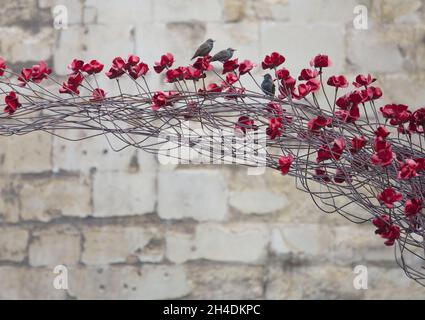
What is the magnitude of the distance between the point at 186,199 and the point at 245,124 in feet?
4.62

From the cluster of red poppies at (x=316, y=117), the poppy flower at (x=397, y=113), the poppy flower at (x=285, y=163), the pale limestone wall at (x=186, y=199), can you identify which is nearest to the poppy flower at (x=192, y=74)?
the cluster of red poppies at (x=316, y=117)

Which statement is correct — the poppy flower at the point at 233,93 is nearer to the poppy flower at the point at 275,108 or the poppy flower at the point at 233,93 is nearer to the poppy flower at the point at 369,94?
the poppy flower at the point at 275,108

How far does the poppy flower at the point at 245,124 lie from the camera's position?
125cm

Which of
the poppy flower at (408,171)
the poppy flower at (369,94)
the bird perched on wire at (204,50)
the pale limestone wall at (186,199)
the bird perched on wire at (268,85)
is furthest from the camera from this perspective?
the pale limestone wall at (186,199)

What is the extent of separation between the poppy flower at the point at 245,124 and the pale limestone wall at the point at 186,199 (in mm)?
1389

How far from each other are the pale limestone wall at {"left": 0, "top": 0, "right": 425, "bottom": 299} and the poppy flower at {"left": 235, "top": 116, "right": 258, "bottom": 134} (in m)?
1.39

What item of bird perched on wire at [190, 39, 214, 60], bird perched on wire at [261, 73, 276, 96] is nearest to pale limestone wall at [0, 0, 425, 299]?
bird perched on wire at [190, 39, 214, 60]

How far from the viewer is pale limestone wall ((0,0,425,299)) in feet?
8.66

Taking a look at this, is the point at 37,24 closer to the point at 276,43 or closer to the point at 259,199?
the point at 276,43

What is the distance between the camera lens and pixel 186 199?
266 cm

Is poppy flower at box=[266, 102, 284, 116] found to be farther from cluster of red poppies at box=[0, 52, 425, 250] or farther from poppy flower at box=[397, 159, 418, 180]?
poppy flower at box=[397, 159, 418, 180]

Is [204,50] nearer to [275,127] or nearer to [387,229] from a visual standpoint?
[275,127]
